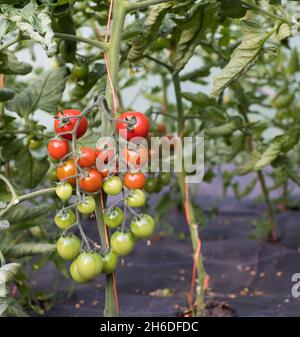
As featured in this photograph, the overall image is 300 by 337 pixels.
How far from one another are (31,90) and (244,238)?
1357 mm

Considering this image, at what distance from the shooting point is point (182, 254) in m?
2.20

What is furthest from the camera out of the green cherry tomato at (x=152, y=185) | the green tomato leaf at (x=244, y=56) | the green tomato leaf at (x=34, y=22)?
the green cherry tomato at (x=152, y=185)

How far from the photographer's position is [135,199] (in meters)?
0.86

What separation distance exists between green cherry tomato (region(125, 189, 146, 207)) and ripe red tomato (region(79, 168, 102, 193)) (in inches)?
2.0

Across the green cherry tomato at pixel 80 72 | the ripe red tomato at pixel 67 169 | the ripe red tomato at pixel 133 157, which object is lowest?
the ripe red tomato at pixel 67 169

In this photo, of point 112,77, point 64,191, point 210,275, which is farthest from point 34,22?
point 210,275

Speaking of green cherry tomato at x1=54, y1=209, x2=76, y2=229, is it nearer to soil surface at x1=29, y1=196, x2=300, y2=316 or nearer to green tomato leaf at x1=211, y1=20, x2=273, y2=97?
green tomato leaf at x1=211, y1=20, x2=273, y2=97

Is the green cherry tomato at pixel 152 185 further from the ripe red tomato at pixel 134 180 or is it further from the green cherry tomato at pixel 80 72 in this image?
the ripe red tomato at pixel 134 180

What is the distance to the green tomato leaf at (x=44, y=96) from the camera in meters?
1.25

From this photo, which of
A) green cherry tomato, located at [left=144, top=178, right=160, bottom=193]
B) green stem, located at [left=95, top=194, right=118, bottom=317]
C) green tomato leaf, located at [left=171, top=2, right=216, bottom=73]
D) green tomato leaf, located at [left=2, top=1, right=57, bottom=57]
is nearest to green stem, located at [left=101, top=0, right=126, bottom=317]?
green stem, located at [left=95, top=194, right=118, bottom=317]

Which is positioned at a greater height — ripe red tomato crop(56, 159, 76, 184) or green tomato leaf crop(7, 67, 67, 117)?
green tomato leaf crop(7, 67, 67, 117)

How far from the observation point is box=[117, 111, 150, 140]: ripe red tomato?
884 mm

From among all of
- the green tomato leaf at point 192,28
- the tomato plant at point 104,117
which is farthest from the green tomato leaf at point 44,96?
the green tomato leaf at point 192,28

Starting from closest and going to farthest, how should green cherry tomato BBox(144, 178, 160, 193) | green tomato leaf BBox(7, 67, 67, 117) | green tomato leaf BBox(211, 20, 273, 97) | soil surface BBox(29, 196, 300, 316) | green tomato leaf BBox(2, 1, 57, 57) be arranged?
1. green tomato leaf BBox(2, 1, 57, 57)
2. green tomato leaf BBox(211, 20, 273, 97)
3. green tomato leaf BBox(7, 67, 67, 117)
4. soil surface BBox(29, 196, 300, 316)
5. green cherry tomato BBox(144, 178, 160, 193)
